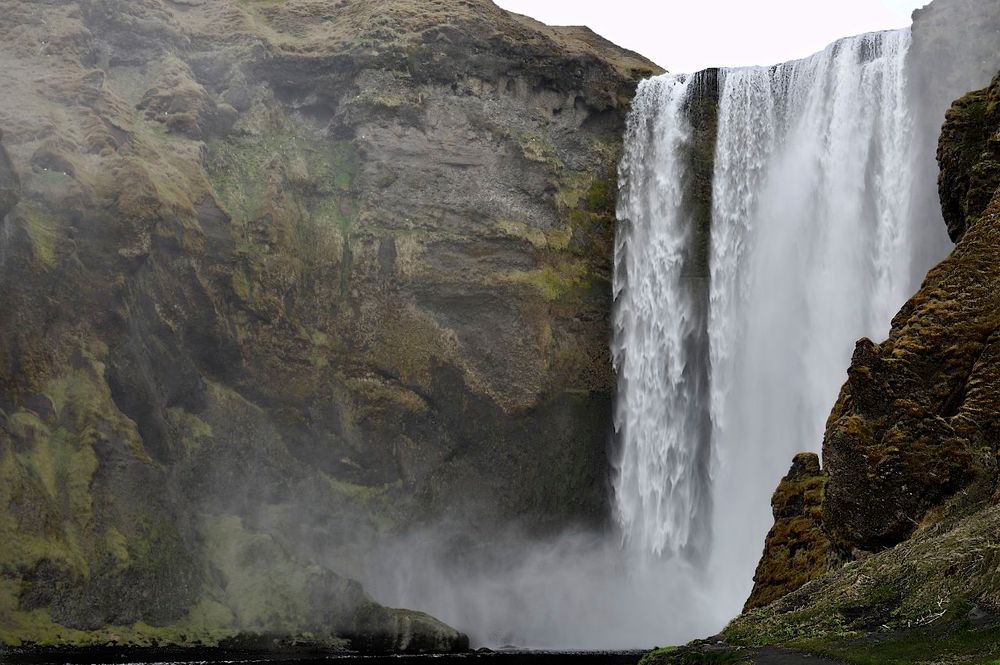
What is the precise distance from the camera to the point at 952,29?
5150 cm

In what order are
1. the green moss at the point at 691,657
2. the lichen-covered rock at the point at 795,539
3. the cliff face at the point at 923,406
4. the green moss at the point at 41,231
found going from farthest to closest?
the green moss at the point at 41,231 → the lichen-covered rock at the point at 795,539 → the cliff face at the point at 923,406 → the green moss at the point at 691,657

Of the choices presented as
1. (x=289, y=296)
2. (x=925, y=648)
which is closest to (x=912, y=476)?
(x=925, y=648)

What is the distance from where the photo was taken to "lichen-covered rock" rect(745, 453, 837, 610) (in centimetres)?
2575

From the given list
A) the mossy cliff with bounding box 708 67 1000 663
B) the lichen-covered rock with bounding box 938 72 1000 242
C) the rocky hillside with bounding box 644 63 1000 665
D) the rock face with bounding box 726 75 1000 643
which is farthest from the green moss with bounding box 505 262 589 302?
the rock face with bounding box 726 75 1000 643

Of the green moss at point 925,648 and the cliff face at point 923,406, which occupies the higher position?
the cliff face at point 923,406

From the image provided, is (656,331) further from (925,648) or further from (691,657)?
(925,648)

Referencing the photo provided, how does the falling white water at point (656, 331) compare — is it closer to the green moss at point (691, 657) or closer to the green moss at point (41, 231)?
the green moss at point (41, 231)

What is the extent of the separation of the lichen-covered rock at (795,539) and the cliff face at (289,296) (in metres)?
28.7

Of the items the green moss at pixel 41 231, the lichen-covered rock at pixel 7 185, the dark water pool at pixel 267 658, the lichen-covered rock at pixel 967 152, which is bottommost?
the dark water pool at pixel 267 658

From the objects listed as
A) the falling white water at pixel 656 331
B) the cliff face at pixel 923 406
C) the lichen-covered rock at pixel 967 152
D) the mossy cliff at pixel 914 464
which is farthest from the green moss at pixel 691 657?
the falling white water at pixel 656 331

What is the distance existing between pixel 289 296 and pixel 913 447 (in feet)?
161

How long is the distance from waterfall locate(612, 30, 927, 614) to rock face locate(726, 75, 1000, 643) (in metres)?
29.2

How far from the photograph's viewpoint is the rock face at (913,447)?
18.1m

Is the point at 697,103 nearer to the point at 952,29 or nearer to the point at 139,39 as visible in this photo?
the point at 952,29
